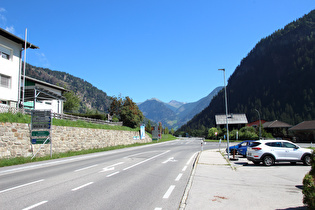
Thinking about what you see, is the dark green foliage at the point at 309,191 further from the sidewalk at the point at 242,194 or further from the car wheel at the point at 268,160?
the car wheel at the point at 268,160

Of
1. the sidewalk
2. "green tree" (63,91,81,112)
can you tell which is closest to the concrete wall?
the sidewalk

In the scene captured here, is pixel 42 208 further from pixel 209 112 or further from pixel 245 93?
pixel 209 112

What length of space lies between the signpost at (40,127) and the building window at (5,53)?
11846 millimetres

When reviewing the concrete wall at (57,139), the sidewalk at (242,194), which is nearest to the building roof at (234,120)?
the concrete wall at (57,139)

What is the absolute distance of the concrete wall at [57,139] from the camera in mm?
17594

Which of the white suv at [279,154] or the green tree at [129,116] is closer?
the white suv at [279,154]

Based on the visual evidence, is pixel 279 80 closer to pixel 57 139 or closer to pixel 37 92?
pixel 37 92

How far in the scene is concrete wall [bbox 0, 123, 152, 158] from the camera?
17.6 m

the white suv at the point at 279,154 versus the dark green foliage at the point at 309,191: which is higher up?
the dark green foliage at the point at 309,191

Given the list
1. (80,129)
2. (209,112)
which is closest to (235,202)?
(80,129)

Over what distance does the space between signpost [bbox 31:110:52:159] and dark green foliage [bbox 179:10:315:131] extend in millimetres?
118339

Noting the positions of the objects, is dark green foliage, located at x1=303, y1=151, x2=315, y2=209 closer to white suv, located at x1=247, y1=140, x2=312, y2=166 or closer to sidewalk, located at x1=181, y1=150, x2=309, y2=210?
sidewalk, located at x1=181, y1=150, x2=309, y2=210

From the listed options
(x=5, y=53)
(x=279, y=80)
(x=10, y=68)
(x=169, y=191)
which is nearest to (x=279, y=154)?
(x=169, y=191)

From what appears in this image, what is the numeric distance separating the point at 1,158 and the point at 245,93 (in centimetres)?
17077
